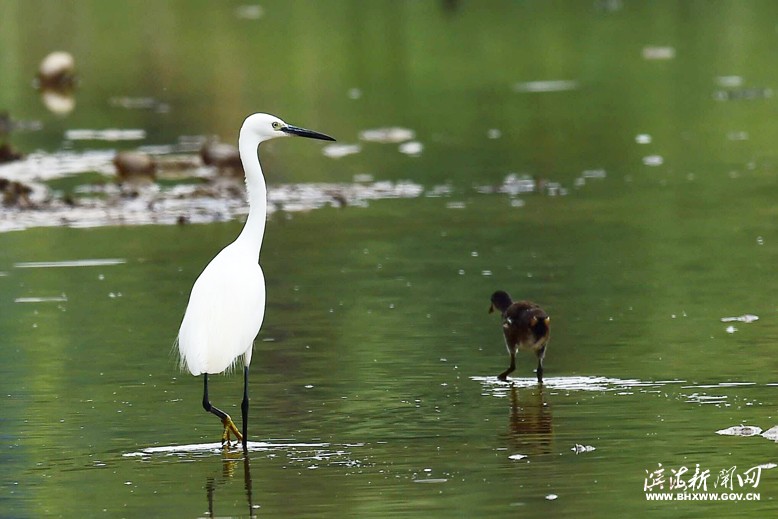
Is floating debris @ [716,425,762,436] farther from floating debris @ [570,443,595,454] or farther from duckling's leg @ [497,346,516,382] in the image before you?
duckling's leg @ [497,346,516,382]

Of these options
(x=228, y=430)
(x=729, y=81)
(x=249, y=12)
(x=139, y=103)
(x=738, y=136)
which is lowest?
(x=228, y=430)

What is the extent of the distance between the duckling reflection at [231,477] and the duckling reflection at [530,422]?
1.46 m

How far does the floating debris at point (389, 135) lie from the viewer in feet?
89.6

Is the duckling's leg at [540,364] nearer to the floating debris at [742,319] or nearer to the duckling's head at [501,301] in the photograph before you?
the duckling's head at [501,301]


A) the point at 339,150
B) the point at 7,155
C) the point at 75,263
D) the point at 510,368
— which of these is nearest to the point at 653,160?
the point at 339,150

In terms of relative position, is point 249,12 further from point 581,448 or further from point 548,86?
point 581,448

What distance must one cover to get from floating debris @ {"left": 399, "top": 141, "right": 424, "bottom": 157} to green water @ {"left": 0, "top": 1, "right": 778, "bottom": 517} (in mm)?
245

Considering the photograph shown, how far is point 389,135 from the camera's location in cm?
2759

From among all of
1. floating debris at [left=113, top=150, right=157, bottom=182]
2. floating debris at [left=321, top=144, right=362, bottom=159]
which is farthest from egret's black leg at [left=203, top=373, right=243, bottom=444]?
floating debris at [left=321, top=144, right=362, bottom=159]

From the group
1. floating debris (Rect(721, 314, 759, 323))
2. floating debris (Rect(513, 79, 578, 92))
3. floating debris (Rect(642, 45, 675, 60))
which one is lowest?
floating debris (Rect(721, 314, 759, 323))

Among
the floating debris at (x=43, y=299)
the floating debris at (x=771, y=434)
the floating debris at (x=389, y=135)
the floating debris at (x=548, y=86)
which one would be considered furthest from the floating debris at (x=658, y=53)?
the floating debris at (x=771, y=434)

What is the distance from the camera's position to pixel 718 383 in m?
11.4

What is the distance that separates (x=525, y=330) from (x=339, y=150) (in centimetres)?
1455

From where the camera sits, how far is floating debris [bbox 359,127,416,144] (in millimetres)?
27312
